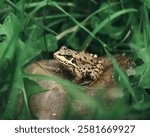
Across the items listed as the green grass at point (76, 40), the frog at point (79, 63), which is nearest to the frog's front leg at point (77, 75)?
the frog at point (79, 63)

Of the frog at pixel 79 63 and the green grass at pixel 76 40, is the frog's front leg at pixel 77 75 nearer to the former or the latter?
the frog at pixel 79 63

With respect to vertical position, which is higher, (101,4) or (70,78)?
(101,4)

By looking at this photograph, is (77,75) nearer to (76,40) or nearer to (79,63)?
(79,63)

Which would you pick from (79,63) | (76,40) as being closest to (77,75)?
(79,63)

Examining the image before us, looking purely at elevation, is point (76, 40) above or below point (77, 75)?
above

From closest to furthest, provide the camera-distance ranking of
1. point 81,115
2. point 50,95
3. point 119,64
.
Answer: point 81,115, point 50,95, point 119,64

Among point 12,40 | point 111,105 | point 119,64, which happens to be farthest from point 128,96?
point 12,40

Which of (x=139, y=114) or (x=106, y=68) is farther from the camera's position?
(x=106, y=68)

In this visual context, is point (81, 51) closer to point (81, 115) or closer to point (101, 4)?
point (101, 4)
